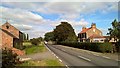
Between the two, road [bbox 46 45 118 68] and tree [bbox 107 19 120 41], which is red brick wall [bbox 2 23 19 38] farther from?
road [bbox 46 45 118 68]

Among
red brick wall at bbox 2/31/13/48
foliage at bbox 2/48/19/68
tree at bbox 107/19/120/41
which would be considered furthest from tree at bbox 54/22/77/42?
foliage at bbox 2/48/19/68

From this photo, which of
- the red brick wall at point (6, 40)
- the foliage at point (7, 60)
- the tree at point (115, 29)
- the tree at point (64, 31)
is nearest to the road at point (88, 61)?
the foliage at point (7, 60)

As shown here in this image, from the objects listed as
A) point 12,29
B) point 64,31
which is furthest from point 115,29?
point 64,31

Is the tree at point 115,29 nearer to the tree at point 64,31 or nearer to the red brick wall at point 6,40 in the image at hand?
the red brick wall at point 6,40

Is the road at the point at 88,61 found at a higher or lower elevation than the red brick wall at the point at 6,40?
lower

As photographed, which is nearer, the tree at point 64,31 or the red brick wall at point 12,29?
the red brick wall at point 12,29

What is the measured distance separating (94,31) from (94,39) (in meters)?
12.1

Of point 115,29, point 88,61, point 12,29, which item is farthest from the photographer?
point 12,29

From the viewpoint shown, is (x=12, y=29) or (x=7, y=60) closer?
(x=7, y=60)

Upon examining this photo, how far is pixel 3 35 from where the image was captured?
40.9m

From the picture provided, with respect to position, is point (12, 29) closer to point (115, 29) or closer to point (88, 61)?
point (115, 29)

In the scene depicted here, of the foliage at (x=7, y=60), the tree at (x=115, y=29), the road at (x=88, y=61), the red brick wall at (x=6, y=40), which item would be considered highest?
the tree at (x=115, y=29)

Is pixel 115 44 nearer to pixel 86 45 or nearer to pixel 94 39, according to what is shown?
pixel 86 45

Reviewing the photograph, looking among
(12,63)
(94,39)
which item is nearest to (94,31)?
(94,39)
